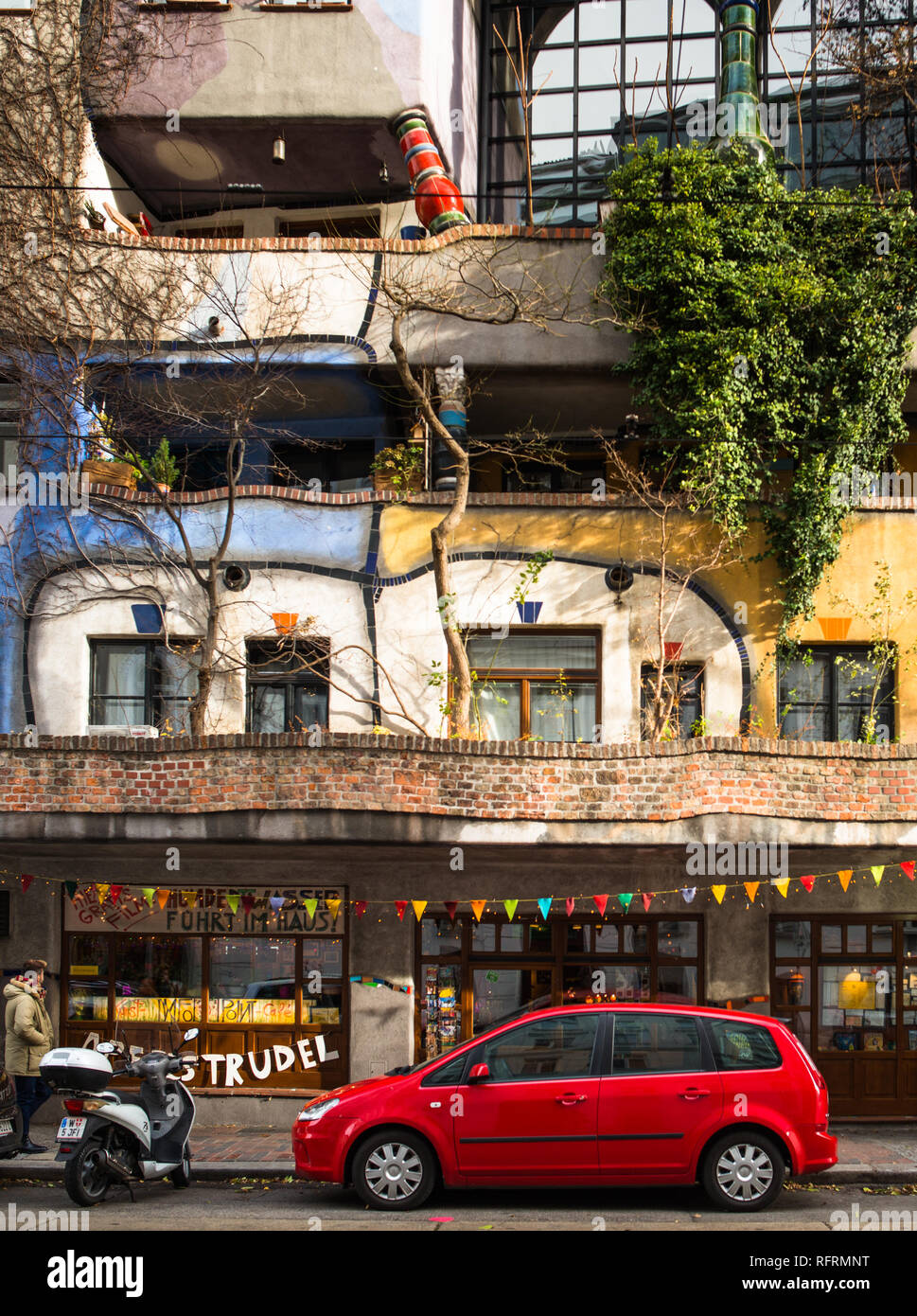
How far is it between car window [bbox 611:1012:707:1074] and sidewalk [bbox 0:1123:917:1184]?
244 cm

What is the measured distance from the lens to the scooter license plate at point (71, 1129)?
10406 millimetres

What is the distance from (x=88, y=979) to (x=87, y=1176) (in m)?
5.29

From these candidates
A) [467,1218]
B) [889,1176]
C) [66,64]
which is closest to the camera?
[467,1218]

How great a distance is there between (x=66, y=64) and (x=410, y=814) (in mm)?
12552

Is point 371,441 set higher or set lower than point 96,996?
higher

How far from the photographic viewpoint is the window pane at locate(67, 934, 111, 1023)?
50.7 feet

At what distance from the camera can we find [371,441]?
19.9 metres

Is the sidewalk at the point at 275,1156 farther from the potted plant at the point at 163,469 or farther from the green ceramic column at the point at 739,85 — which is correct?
the green ceramic column at the point at 739,85

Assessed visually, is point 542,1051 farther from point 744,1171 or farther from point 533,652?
point 533,652

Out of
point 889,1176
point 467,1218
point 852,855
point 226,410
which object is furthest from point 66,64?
point 889,1176

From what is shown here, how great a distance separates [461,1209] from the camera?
34.2 ft

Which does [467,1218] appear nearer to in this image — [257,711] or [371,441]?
[257,711]

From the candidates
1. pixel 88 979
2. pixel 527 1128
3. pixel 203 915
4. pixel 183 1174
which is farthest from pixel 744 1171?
pixel 88 979

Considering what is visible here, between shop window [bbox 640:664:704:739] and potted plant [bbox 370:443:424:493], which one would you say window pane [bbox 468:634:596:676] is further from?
potted plant [bbox 370:443:424:493]
